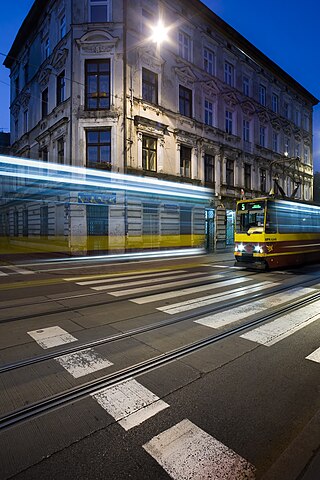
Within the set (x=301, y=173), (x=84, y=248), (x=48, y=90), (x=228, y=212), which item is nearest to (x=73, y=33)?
(x=48, y=90)

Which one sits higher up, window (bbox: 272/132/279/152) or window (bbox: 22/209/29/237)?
window (bbox: 272/132/279/152)

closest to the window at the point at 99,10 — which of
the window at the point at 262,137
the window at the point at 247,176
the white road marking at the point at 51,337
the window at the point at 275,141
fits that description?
the window at the point at 247,176

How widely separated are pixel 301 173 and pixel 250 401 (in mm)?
41114

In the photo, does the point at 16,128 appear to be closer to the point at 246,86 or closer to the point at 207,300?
the point at 246,86

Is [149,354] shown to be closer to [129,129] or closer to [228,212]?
[129,129]

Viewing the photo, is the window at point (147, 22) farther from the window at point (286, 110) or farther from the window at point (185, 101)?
the window at point (286, 110)

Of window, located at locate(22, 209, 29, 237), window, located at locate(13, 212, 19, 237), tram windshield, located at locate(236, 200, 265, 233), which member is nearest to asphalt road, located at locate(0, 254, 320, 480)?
tram windshield, located at locate(236, 200, 265, 233)

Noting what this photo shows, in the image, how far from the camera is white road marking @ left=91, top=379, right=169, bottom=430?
8.39 ft

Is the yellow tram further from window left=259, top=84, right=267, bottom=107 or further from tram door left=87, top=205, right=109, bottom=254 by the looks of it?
window left=259, top=84, right=267, bottom=107

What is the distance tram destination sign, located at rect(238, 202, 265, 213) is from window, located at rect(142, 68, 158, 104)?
12.4m

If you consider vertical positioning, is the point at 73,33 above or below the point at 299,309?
above

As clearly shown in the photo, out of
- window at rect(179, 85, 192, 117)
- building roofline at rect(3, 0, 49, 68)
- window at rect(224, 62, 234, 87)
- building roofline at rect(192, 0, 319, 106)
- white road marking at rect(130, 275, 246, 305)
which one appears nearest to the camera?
white road marking at rect(130, 275, 246, 305)

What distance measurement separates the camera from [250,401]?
2816mm

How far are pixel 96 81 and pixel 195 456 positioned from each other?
68.1ft
